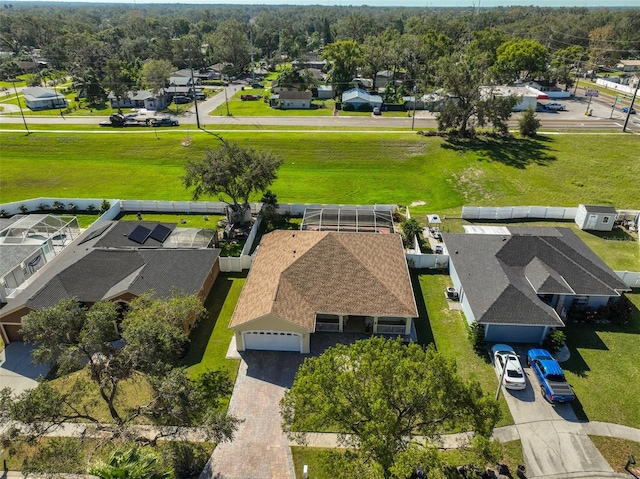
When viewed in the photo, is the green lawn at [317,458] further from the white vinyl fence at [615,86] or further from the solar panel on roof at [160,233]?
the white vinyl fence at [615,86]

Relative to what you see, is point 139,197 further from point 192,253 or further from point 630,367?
point 630,367

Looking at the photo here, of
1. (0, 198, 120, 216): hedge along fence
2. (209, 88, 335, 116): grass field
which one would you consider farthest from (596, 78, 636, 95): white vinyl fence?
(0, 198, 120, 216): hedge along fence

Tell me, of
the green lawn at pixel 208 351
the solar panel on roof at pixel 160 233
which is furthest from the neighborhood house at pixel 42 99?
the green lawn at pixel 208 351

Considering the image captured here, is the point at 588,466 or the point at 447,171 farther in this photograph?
the point at 447,171

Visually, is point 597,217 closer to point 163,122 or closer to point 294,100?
point 294,100

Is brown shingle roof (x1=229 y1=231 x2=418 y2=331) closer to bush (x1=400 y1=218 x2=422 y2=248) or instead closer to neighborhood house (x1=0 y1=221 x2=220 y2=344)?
neighborhood house (x1=0 y1=221 x2=220 y2=344)

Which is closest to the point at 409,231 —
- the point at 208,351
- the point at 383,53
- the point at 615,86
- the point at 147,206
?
the point at 208,351

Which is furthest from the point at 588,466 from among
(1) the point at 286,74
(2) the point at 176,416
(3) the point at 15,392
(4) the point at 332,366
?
(1) the point at 286,74
